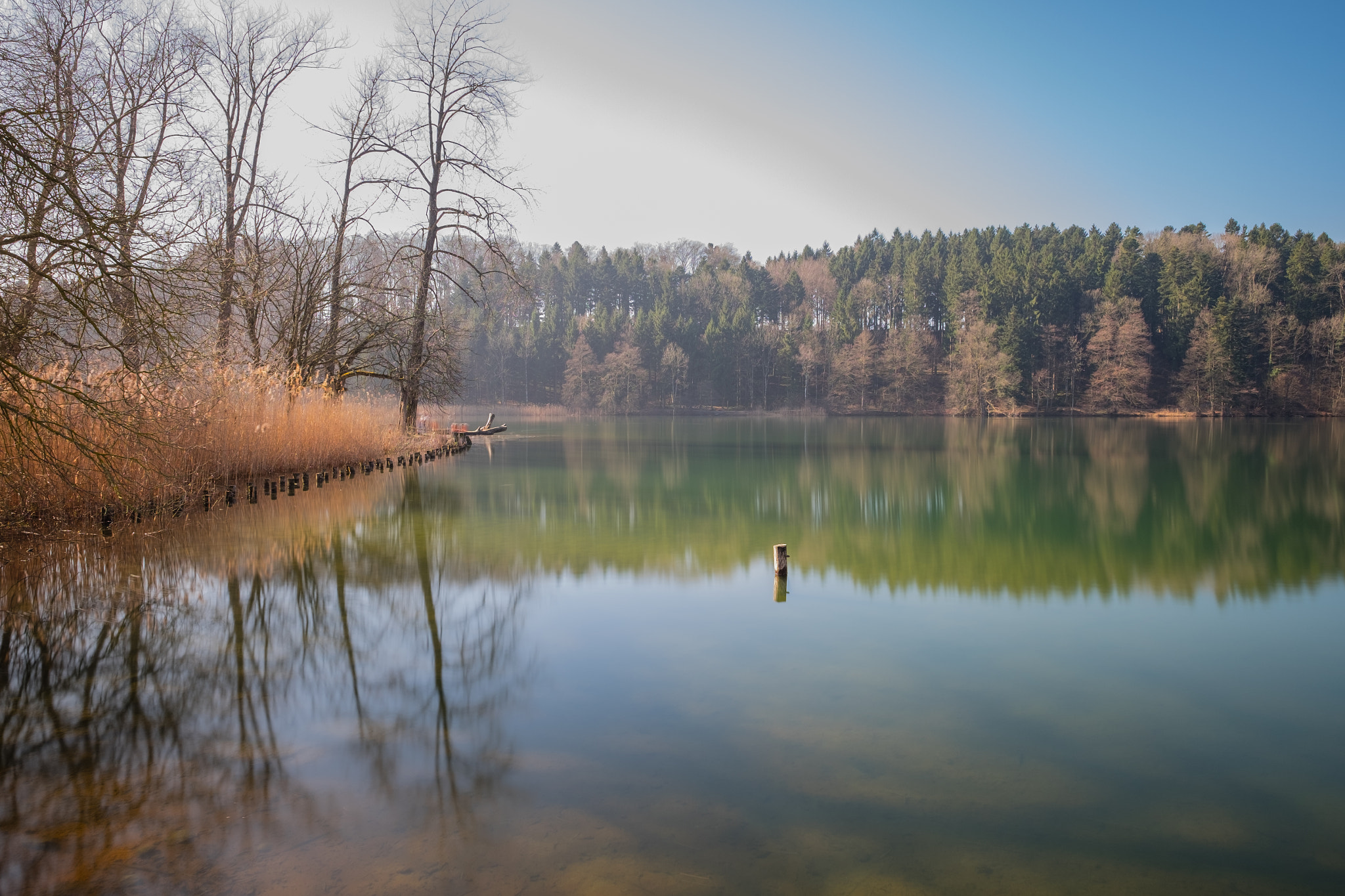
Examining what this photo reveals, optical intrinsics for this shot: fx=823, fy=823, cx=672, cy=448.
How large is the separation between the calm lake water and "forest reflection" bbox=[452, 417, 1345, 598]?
4.8 inches

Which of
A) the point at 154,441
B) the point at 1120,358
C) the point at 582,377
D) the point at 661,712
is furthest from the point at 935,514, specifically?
the point at 582,377

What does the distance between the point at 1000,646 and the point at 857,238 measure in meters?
95.4

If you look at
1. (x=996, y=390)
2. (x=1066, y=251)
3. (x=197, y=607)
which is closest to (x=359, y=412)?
(x=197, y=607)

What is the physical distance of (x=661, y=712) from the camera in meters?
5.09

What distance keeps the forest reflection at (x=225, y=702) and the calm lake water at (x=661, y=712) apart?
23mm

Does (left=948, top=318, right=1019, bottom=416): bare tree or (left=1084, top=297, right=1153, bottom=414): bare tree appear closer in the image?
(left=1084, top=297, right=1153, bottom=414): bare tree

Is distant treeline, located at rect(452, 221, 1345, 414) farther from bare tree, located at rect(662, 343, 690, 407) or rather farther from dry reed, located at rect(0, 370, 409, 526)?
dry reed, located at rect(0, 370, 409, 526)

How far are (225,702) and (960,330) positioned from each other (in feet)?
230

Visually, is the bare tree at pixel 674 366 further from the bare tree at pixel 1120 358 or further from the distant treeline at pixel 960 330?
the bare tree at pixel 1120 358

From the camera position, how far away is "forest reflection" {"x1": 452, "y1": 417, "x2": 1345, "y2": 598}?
9.48m

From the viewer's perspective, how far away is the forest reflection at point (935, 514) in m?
9.48

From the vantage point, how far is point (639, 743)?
459 centimetres

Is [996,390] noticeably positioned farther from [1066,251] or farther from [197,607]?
[197,607]

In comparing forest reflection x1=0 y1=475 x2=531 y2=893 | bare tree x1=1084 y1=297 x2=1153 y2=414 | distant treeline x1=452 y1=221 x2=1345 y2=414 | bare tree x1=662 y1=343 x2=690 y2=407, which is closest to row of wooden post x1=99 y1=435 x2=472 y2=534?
forest reflection x1=0 y1=475 x2=531 y2=893
